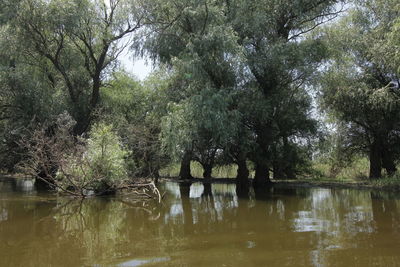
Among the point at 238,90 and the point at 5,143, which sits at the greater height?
the point at 238,90

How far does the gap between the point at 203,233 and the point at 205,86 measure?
9.63 metres

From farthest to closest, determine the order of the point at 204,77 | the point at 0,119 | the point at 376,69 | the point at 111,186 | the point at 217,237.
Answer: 1. the point at 0,119
2. the point at 376,69
3. the point at 204,77
4. the point at 111,186
5. the point at 217,237

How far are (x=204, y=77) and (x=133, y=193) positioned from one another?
6301mm

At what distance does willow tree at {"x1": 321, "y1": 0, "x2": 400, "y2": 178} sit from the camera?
65.3 feet

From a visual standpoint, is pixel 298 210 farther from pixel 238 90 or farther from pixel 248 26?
pixel 248 26

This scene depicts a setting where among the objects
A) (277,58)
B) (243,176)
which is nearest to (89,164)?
(243,176)

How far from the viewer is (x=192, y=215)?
483 inches

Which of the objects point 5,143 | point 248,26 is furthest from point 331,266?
point 5,143

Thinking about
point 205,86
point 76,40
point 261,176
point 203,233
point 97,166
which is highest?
point 76,40

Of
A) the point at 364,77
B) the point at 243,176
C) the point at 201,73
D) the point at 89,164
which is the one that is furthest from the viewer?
the point at 364,77

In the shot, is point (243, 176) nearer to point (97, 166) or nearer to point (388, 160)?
point (97, 166)

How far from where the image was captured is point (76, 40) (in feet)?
78.7

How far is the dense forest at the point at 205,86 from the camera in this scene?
670 inches

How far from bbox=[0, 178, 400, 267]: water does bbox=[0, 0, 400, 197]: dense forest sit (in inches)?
138
